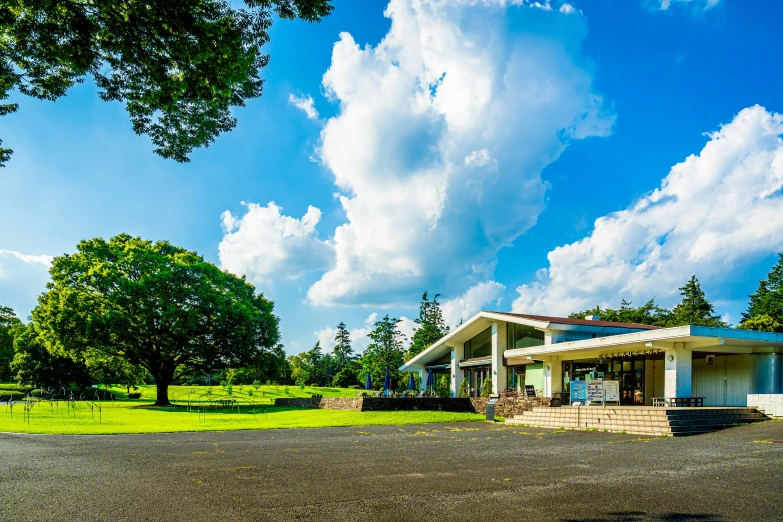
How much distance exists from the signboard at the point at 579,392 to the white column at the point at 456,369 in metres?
12.0

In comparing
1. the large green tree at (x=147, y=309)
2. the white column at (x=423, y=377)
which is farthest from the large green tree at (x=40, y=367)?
the white column at (x=423, y=377)

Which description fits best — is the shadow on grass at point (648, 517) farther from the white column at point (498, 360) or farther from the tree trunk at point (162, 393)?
the tree trunk at point (162, 393)

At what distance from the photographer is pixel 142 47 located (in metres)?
6.84

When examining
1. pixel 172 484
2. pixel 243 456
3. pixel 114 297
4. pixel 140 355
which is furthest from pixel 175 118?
pixel 140 355

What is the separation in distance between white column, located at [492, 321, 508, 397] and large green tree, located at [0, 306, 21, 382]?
52.6m

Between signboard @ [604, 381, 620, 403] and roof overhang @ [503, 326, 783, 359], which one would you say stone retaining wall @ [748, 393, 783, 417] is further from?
signboard @ [604, 381, 620, 403]

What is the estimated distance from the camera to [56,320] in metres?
32.0

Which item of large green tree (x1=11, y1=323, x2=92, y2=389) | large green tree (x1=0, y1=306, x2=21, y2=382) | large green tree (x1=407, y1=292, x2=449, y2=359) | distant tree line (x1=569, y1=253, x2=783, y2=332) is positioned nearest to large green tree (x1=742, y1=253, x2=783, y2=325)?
distant tree line (x1=569, y1=253, x2=783, y2=332)

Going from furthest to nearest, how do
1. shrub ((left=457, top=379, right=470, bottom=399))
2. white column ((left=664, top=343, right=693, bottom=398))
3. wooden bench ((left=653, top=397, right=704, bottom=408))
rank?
1. shrub ((left=457, top=379, right=470, bottom=399))
2. white column ((left=664, top=343, right=693, bottom=398))
3. wooden bench ((left=653, top=397, right=704, bottom=408))

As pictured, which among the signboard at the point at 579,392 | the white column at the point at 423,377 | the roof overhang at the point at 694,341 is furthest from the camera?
the white column at the point at 423,377

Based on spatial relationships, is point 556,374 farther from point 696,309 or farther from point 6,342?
point 6,342

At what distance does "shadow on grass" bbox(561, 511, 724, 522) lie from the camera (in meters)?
5.56

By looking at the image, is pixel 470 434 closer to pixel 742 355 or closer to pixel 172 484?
pixel 172 484

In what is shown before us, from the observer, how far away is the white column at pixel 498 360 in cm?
2839
